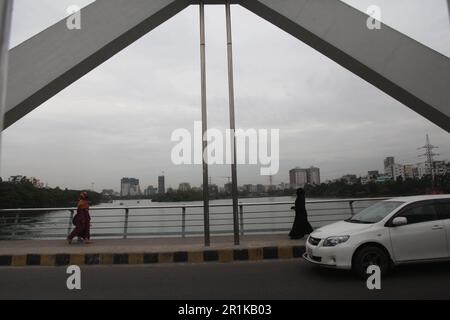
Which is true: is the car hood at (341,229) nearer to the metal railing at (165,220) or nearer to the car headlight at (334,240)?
the car headlight at (334,240)

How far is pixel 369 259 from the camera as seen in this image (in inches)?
241

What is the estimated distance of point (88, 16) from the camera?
31.8 ft

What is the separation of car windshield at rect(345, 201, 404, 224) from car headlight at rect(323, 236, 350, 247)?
0.70 meters

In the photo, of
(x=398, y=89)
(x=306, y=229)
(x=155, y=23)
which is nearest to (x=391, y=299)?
(x=306, y=229)

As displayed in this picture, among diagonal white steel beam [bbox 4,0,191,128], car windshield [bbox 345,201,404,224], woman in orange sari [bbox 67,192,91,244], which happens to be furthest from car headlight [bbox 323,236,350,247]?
diagonal white steel beam [bbox 4,0,191,128]

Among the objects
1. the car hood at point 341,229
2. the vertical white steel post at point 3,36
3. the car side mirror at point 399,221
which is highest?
the vertical white steel post at point 3,36

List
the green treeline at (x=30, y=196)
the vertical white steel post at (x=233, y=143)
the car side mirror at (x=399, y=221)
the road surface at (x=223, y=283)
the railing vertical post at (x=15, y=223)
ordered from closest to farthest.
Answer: the road surface at (x=223, y=283), the car side mirror at (x=399, y=221), the vertical white steel post at (x=233, y=143), the railing vertical post at (x=15, y=223), the green treeline at (x=30, y=196)

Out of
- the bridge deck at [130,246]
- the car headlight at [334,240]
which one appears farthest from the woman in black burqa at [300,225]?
the car headlight at [334,240]

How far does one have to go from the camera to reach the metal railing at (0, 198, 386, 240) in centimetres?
1081

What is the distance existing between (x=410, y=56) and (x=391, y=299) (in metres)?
6.92

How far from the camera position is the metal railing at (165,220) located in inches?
426

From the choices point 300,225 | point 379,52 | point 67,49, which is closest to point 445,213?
point 300,225
